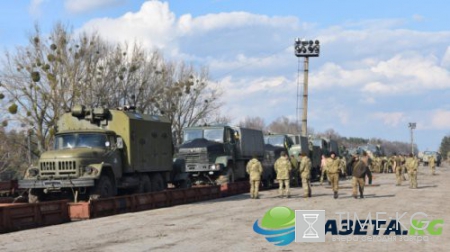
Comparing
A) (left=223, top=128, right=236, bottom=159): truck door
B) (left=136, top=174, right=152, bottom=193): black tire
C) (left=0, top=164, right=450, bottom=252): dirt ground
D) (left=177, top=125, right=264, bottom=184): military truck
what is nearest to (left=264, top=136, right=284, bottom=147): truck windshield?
(left=177, top=125, right=264, bottom=184): military truck

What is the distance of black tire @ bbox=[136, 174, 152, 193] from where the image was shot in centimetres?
2200

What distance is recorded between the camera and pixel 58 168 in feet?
61.0

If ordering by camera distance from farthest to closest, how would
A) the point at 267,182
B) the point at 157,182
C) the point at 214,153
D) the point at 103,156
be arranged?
the point at 267,182
the point at 214,153
the point at 157,182
the point at 103,156

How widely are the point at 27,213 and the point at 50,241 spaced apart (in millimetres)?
3258

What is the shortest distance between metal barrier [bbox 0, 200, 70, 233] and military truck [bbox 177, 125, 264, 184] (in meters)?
9.45

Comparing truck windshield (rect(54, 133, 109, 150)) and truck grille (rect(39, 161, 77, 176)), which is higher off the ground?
truck windshield (rect(54, 133, 109, 150))

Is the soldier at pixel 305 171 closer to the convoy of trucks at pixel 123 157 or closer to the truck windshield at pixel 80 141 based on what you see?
the convoy of trucks at pixel 123 157

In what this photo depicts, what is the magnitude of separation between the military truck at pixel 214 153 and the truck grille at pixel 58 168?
7882 mm

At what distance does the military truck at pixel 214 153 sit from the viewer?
27.6m

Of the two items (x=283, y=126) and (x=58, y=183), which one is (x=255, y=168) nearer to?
(x=58, y=183)

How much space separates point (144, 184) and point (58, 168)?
438 cm

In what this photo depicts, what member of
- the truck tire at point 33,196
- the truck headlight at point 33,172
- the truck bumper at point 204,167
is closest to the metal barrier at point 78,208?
the truck tire at point 33,196

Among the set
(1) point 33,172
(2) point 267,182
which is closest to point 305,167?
(2) point 267,182

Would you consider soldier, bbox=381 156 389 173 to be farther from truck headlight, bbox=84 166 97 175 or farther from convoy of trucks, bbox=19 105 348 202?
truck headlight, bbox=84 166 97 175
